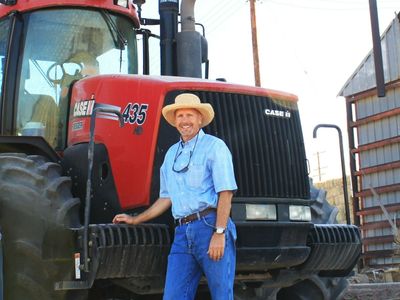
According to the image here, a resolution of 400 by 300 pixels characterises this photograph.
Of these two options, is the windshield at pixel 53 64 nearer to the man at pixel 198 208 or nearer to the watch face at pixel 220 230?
the man at pixel 198 208

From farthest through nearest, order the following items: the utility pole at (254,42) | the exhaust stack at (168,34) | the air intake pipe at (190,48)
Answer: the utility pole at (254,42), the exhaust stack at (168,34), the air intake pipe at (190,48)

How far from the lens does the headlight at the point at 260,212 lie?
5.03 metres

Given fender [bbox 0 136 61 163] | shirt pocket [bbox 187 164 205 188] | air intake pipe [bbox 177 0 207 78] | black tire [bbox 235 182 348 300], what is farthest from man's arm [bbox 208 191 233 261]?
air intake pipe [bbox 177 0 207 78]

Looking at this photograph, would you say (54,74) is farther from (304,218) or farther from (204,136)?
(304,218)

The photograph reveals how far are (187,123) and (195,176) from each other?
1.11ft

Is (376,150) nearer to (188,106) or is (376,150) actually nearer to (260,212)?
(260,212)

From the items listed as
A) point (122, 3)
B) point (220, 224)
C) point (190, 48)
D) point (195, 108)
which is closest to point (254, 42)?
point (190, 48)

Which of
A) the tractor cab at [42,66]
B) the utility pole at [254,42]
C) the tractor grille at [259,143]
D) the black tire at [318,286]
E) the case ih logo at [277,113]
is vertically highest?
the utility pole at [254,42]

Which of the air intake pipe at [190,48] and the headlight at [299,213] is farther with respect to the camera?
the air intake pipe at [190,48]

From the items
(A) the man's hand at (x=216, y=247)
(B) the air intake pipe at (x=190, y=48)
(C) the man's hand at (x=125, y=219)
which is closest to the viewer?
(A) the man's hand at (x=216, y=247)

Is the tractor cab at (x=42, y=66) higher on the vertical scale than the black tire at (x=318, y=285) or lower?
higher

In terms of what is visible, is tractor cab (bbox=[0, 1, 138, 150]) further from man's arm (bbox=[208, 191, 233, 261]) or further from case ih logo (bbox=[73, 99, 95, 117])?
man's arm (bbox=[208, 191, 233, 261])

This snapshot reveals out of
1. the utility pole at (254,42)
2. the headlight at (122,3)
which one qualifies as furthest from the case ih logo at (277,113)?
the utility pole at (254,42)

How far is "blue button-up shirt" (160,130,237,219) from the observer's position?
444 centimetres
